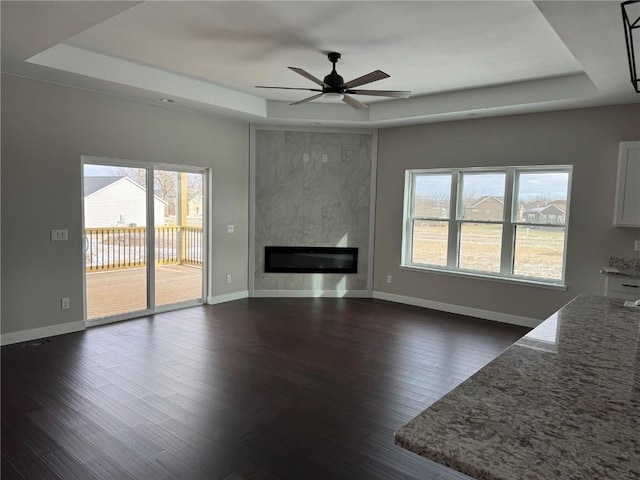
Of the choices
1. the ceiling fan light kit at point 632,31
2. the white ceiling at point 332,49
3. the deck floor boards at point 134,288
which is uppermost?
the white ceiling at point 332,49

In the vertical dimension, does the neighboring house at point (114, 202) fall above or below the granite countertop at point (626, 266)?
above

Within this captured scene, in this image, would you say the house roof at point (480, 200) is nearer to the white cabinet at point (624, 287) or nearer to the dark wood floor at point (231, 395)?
the dark wood floor at point (231, 395)

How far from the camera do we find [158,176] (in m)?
5.83

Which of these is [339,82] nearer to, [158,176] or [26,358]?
[158,176]

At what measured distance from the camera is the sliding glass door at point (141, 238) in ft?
17.1

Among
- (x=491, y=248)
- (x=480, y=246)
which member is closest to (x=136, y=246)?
(x=480, y=246)

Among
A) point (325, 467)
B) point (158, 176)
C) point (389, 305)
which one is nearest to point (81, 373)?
point (325, 467)

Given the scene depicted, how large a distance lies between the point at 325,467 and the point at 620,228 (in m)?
4.44

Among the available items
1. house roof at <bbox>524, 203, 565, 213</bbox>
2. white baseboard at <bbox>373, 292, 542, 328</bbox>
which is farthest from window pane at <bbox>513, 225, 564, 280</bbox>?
white baseboard at <bbox>373, 292, 542, 328</bbox>

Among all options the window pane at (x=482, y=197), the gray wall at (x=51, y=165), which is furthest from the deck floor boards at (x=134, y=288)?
the window pane at (x=482, y=197)

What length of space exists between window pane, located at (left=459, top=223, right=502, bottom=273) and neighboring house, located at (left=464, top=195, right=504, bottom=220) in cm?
12

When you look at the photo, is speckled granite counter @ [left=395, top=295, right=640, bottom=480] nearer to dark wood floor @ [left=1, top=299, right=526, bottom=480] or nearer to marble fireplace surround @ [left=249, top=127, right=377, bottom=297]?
dark wood floor @ [left=1, top=299, right=526, bottom=480]

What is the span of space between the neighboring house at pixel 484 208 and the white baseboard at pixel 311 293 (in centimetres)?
213

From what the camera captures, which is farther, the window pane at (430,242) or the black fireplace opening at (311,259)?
the black fireplace opening at (311,259)
